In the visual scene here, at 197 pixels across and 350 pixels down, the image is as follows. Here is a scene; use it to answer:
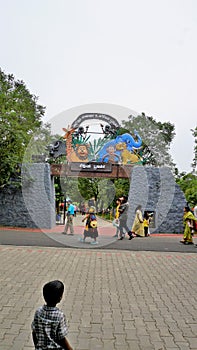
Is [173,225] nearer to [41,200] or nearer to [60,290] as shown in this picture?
[41,200]

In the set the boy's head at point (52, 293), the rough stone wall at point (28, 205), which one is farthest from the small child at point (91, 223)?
the boy's head at point (52, 293)

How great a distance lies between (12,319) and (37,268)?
2.85 m

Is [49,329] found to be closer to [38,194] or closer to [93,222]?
[93,222]

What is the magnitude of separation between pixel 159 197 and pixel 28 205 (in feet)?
20.0

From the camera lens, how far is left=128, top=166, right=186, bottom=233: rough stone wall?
617 inches

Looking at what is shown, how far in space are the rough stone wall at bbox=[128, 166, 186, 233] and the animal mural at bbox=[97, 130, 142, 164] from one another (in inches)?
24.1

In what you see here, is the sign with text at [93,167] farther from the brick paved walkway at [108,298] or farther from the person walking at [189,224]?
the brick paved walkway at [108,298]

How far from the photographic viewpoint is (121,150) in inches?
645

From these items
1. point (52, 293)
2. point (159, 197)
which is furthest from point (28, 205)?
point (52, 293)

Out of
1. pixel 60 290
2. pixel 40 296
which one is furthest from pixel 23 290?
pixel 60 290

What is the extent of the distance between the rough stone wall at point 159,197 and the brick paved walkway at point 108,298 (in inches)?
267

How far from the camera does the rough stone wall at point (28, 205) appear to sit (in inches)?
625

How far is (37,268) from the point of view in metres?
7.05

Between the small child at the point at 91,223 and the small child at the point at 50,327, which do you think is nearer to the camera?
the small child at the point at 50,327
